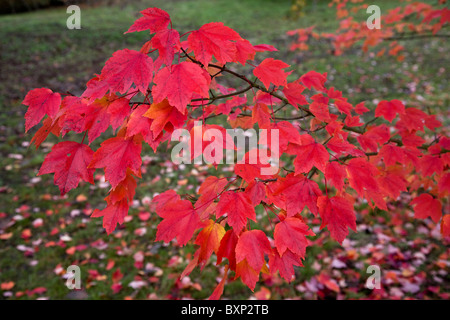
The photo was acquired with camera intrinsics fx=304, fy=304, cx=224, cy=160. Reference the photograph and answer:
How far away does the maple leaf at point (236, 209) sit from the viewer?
108 centimetres

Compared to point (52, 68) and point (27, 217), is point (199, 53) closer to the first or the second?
point (27, 217)

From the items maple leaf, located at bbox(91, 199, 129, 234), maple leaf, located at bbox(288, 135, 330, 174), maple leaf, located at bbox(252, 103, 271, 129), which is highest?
maple leaf, located at bbox(252, 103, 271, 129)

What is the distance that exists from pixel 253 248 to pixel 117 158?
0.59m

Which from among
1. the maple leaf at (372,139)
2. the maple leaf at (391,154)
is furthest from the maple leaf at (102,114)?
the maple leaf at (391,154)

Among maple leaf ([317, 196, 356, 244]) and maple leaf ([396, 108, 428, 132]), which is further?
maple leaf ([396, 108, 428, 132])

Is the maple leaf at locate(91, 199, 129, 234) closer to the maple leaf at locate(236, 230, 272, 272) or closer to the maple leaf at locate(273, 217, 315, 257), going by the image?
the maple leaf at locate(236, 230, 272, 272)

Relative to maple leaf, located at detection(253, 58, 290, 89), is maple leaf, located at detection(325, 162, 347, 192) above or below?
below

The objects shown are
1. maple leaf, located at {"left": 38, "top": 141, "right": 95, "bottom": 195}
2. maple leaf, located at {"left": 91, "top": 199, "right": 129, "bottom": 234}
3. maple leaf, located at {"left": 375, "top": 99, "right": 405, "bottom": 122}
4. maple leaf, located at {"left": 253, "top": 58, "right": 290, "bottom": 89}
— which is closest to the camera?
maple leaf, located at {"left": 38, "top": 141, "right": 95, "bottom": 195}

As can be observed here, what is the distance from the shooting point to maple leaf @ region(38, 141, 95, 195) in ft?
3.44

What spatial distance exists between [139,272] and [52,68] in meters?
6.25

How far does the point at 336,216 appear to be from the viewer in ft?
3.76

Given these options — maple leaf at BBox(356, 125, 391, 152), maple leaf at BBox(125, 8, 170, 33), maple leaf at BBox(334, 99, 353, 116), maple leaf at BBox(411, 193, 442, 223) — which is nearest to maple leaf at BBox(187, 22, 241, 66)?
maple leaf at BBox(125, 8, 170, 33)

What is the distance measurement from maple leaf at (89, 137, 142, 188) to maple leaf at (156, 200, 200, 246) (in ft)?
0.73
